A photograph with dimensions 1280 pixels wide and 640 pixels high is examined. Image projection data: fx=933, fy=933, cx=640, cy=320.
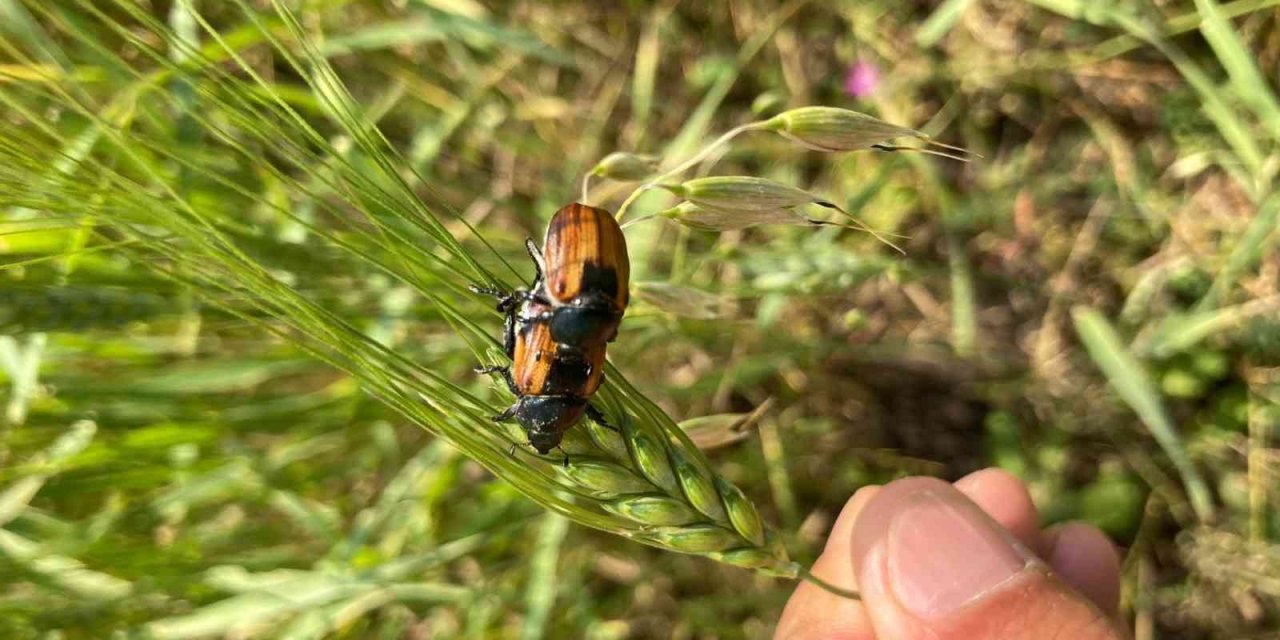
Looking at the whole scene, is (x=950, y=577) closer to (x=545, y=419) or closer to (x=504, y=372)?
(x=545, y=419)

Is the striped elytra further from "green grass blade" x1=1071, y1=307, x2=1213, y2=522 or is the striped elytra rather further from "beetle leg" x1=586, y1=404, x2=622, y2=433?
"green grass blade" x1=1071, y1=307, x2=1213, y2=522

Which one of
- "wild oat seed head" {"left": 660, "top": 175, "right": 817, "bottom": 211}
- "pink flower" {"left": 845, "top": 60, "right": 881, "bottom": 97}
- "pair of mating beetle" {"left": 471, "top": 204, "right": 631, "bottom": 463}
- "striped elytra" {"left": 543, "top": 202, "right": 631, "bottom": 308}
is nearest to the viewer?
"wild oat seed head" {"left": 660, "top": 175, "right": 817, "bottom": 211}

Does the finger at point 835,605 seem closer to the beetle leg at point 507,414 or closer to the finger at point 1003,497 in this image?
the finger at point 1003,497

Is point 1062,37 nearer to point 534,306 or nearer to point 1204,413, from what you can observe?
point 1204,413

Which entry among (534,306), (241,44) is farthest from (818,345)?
(241,44)

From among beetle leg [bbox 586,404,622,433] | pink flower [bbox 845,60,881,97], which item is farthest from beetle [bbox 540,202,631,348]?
pink flower [bbox 845,60,881,97]

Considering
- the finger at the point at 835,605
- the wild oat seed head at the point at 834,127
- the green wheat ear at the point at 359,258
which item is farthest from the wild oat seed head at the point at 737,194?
the finger at the point at 835,605
